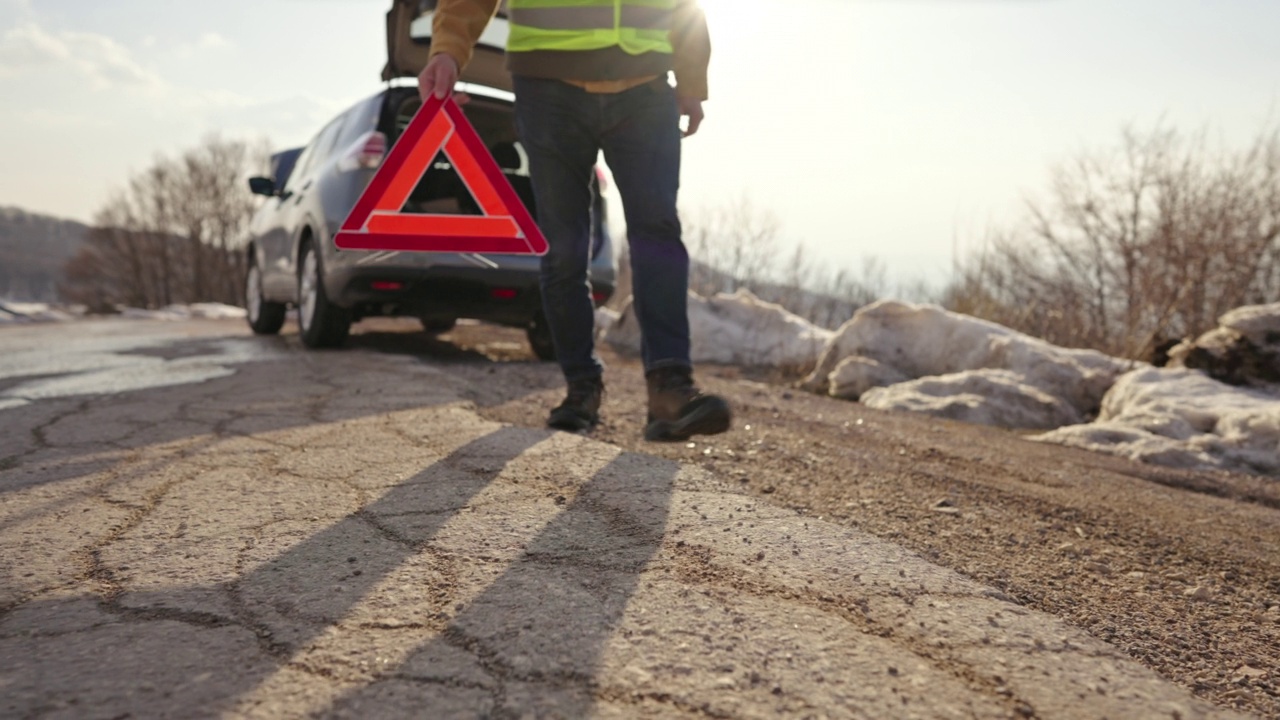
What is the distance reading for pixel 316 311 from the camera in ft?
16.8

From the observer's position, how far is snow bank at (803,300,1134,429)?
14.7 feet

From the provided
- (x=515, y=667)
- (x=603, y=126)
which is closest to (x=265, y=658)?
(x=515, y=667)

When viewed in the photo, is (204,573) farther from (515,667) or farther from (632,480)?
(632,480)

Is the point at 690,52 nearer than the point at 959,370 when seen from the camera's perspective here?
Yes

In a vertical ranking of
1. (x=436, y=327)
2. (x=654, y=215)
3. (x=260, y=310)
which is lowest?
(x=436, y=327)

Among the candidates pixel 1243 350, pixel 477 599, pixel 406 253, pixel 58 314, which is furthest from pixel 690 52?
pixel 58 314

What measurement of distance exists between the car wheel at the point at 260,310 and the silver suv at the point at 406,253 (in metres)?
1.39

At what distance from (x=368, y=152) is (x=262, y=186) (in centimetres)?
234

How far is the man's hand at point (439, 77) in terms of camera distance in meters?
2.65

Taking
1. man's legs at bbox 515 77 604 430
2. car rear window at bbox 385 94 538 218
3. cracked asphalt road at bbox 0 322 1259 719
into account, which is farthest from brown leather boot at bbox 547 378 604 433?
car rear window at bbox 385 94 538 218

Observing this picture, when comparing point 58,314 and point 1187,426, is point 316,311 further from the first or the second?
point 58,314

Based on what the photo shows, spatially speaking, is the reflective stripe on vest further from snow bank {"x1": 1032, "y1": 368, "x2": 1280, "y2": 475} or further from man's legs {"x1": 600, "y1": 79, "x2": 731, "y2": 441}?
snow bank {"x1": 1032, "y1": 368, "x2": 1280, "y2": 475}

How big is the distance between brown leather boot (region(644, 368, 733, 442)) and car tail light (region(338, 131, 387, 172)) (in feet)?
8.68

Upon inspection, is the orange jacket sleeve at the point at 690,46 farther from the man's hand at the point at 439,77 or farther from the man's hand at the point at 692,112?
the man's hand at the point at 439,77
